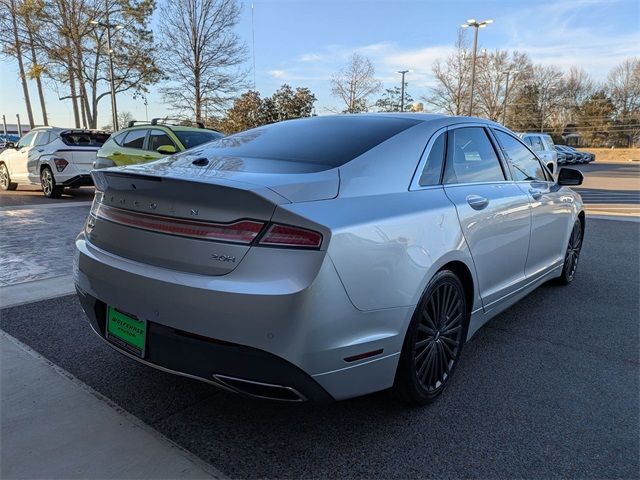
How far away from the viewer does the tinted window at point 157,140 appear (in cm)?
939

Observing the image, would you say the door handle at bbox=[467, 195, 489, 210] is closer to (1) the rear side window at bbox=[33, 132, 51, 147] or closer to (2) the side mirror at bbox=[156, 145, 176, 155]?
(2) the side mirror at bbox=[156, 145, 176, 155]

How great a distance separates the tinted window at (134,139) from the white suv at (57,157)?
1.79 m

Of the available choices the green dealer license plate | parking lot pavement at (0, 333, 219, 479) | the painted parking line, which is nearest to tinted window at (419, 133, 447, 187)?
the green dealer license plate

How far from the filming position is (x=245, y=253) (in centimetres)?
198

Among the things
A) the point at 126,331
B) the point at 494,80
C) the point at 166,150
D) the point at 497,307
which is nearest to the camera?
the point at 126,331

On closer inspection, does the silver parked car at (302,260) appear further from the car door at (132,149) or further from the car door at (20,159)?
the car door at (20,159)

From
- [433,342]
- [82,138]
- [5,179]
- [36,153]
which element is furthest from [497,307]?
[5,179]

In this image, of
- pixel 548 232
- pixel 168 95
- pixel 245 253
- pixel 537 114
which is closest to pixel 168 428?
pixel 245 253

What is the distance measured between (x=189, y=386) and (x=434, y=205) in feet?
5.69

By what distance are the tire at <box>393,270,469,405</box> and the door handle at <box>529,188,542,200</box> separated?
4.43 ft

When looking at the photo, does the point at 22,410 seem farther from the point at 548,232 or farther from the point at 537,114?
the point at 537,114

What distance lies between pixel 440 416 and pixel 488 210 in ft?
4.20

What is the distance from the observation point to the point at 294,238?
195cm

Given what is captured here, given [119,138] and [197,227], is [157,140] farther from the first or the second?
[197,227]
